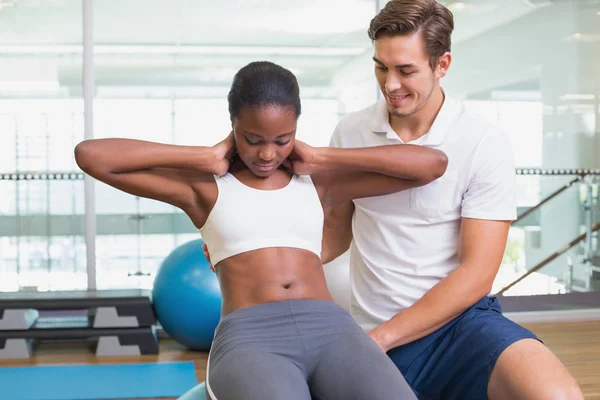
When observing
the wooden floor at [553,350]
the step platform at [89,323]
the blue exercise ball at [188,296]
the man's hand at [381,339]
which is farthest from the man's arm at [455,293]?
the step platform at [89,323]

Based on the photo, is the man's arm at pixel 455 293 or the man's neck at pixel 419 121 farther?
the man's neck at pixel 419 121

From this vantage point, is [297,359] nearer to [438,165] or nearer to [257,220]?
[257,220]

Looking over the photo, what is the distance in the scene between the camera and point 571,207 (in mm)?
4648

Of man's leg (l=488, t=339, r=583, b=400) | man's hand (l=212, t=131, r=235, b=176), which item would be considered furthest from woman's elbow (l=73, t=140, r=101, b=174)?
man's leg (l=488, t=339, r=583, b=400)

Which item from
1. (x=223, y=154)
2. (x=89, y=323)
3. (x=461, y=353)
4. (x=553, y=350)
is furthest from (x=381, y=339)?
(x=89, y=323)

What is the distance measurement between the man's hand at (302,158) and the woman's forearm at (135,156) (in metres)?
0.20

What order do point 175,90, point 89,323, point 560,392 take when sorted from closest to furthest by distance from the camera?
point 560,392, point 89,323, point 175,90

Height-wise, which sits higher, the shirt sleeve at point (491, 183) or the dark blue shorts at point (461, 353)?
the shirt sleeve at point (491, 183)

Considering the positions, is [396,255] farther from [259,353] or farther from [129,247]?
[129,247]

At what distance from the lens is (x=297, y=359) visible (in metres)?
1.57

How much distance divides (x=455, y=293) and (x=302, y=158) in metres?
0.48

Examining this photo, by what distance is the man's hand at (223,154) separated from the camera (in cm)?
173

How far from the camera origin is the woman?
60.2 inches

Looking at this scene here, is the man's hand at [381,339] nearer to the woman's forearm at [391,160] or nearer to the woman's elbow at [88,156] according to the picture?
the woman's forearm at [391,160]
